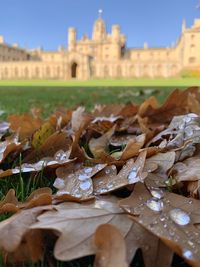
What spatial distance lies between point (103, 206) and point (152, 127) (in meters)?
0.91

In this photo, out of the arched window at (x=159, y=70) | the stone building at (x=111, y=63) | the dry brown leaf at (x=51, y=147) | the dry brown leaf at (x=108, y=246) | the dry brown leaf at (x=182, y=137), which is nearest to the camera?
the dry brown leaf at (x=108, y=246)

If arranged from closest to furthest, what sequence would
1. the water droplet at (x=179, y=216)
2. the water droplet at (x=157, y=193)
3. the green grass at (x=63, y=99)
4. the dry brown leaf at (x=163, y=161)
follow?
the water droplet at (x=179, y=216) → the water droplet at (x=157, y=193) → the dry brown leaf at (x=163, y=161) → the green grass at (x=63, y=99)

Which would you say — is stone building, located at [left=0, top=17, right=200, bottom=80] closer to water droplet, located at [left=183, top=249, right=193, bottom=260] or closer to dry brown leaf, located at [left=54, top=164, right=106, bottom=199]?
dry brown leaf, located at [left=54, top=164, right=106, bottom=199]

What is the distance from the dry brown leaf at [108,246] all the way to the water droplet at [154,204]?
0.22 metres

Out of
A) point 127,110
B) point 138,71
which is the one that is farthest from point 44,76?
point 127,110

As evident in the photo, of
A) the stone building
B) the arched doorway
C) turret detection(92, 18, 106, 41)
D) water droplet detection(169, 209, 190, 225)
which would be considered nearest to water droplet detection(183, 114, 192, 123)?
water droplet detection(169, 209, 190, 225)

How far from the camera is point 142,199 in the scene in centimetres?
87

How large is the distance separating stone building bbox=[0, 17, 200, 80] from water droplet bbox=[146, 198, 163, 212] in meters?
58.0

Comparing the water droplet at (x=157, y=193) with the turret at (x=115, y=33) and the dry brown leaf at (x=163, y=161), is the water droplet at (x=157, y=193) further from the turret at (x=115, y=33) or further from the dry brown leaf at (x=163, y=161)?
the turret at (x=115, y=33)

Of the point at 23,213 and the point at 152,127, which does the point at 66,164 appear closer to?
the point at 23,213

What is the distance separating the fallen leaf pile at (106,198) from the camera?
2.20 feet

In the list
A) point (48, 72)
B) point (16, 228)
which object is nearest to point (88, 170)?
point (16, 228)

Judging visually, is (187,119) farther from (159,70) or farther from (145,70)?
(145,70)

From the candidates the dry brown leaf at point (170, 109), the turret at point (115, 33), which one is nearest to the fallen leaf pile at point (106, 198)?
the dry brown leaf at point (170, 109)
